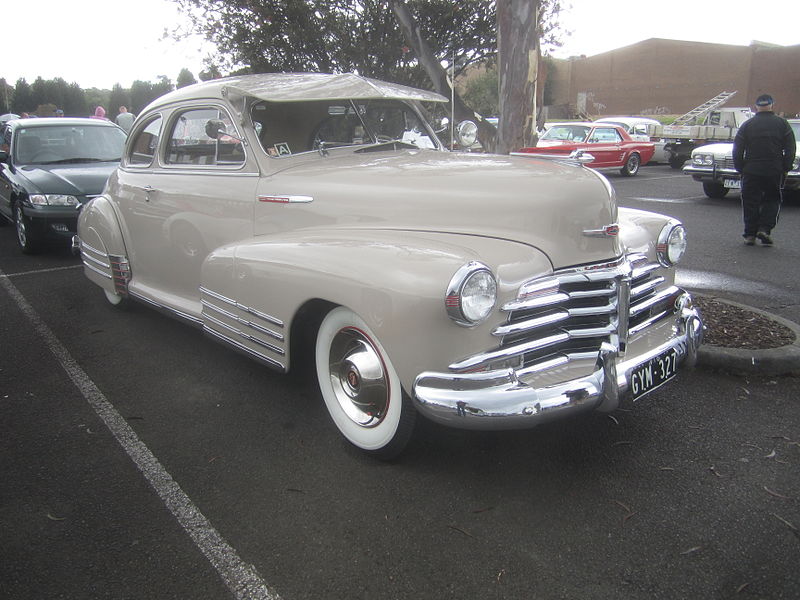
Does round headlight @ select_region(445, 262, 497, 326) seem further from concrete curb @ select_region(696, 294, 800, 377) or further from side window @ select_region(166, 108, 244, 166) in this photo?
concrete curb @ select_region(696, 294, 800, 377)

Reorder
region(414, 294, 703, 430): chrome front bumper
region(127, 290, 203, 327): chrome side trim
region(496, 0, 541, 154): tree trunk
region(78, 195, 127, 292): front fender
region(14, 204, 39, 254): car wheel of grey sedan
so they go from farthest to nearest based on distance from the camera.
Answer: region(14, 204, 39, 254): car wheel of grey sedan → region(496, 0, 541, 154): tree trunk → region(78, 195, 127, 292): front fender → region(127, 290, 203, 327): chrome side trim → region(414, 294, 703, 430): chrome front bumper

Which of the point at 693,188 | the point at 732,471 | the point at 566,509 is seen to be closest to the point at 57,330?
the point at 566,509

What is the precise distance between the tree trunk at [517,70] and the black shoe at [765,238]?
363 cm

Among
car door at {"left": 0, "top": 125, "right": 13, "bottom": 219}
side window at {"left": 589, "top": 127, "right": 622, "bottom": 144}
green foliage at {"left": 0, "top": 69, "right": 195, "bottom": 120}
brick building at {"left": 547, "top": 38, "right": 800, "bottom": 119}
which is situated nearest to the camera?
car door at {"left": 0, "top": 125, "right": 13, "bottom": 219}

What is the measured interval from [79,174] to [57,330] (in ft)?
11.0

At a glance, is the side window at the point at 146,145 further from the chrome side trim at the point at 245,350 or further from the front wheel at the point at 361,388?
the front wheel at the point at 361,388

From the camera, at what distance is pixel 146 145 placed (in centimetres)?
459

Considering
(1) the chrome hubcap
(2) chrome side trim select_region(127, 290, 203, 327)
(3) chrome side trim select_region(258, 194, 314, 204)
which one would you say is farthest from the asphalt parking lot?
(3) chrome side trim select_region(258, 194, 314, 204)

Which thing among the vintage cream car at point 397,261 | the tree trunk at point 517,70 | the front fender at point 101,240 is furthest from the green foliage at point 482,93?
the vintage cream car at point 397,261

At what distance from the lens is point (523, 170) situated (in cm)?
300

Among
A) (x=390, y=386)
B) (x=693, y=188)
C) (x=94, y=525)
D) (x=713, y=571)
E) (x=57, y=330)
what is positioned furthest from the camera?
(x=693, y=188)

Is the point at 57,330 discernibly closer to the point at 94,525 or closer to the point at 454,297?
the point at 94,525

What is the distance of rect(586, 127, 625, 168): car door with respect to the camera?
52.7 ft

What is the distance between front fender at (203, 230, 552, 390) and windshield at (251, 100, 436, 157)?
794 millimetres
